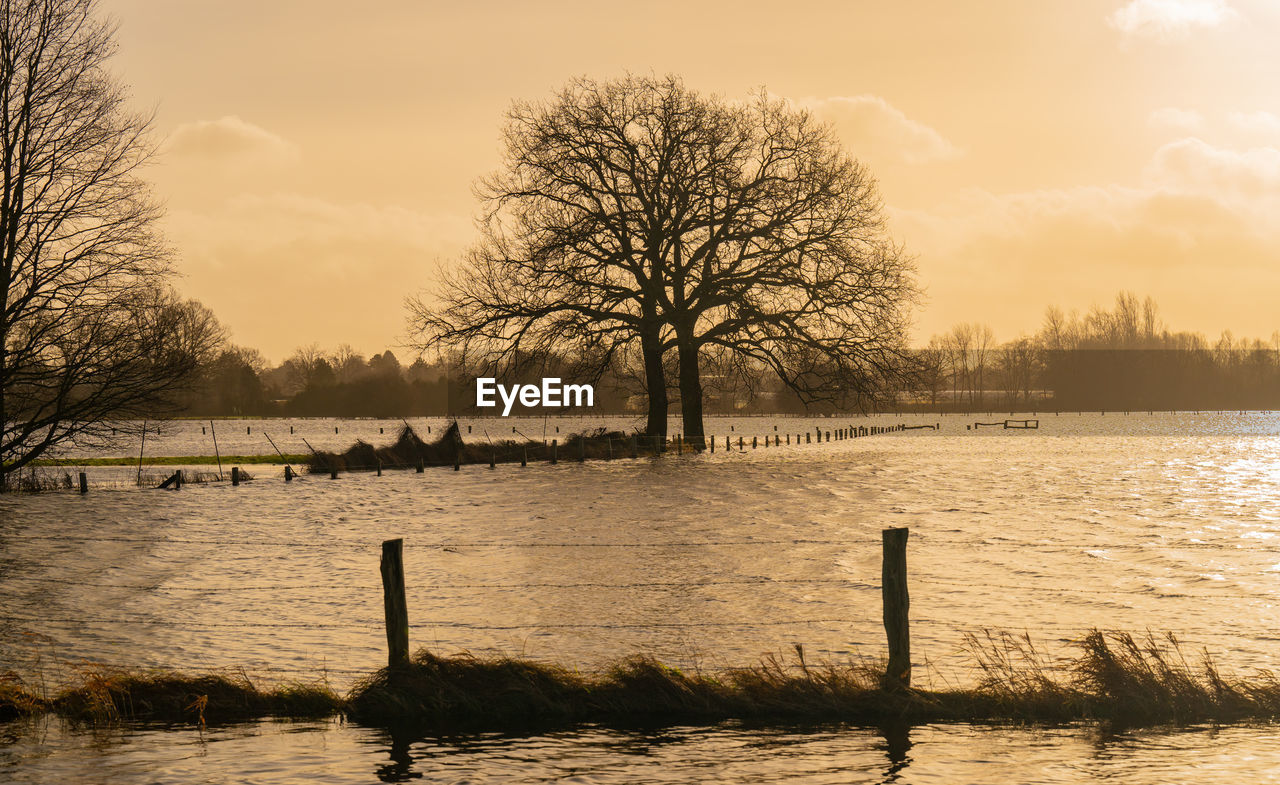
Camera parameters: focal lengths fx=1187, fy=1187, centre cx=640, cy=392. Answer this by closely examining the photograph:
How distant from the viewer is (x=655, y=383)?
54688 mm

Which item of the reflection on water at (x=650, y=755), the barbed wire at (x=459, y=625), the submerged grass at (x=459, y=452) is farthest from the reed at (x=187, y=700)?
the submerged grass at (x=459, y=452)

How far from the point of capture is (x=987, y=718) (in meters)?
11.0

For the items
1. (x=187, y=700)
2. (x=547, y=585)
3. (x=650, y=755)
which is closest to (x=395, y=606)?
(x=187, y=700)

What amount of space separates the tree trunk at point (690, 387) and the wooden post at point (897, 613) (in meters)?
40.7

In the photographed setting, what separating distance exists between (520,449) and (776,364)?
1548cm

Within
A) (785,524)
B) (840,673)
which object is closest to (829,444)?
(785,524)

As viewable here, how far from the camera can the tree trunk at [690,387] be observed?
51.8m

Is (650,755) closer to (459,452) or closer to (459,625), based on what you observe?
(459,625)

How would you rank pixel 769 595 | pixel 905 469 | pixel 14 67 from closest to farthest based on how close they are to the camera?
pixel 769 595 < pixel 14 67 < pixel 905 469

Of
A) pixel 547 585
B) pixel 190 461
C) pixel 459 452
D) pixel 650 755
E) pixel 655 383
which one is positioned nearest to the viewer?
pixel 650 755

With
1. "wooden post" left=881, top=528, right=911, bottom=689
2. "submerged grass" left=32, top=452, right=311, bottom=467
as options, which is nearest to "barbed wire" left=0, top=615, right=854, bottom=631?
"wooden post" left=881, top=528, right=911, bottom=689

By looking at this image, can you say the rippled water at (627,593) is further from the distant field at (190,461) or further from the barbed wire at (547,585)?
the distant field at (190,461)

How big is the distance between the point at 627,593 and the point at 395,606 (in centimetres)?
878

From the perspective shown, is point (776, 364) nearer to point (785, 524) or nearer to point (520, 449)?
point (520, 449)
